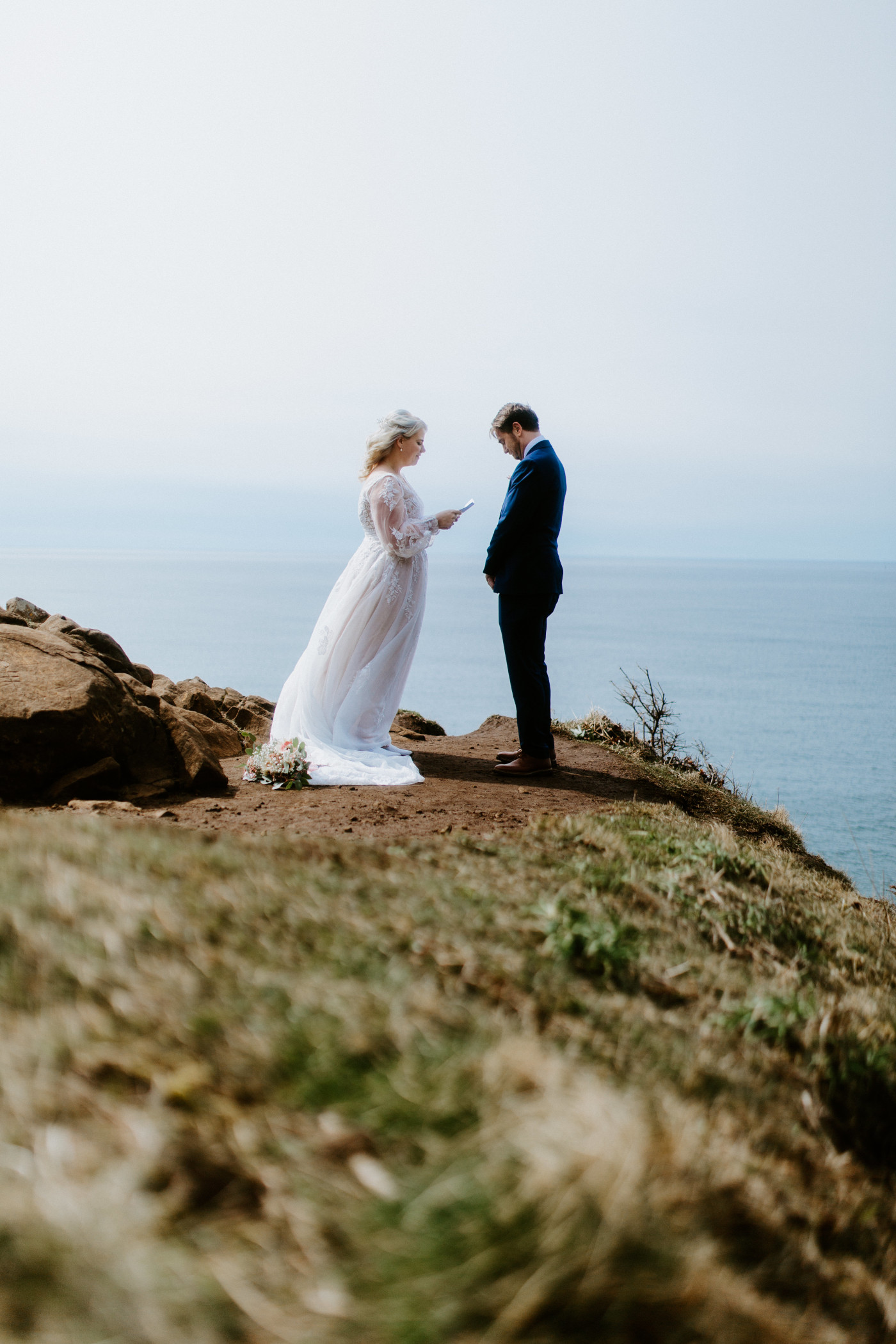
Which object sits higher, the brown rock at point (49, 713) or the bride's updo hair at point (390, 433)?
the bride's updo hair at point (390, 433)

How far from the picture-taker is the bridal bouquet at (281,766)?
7059 mm

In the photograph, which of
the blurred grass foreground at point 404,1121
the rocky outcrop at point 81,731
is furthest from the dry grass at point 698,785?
the blurred grass foreground at point 404,1121

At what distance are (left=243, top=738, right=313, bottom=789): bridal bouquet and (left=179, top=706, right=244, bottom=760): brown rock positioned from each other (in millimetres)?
1490

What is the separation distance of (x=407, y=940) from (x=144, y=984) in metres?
0.82

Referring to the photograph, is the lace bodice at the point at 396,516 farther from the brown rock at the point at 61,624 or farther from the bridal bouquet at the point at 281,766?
the brown rock at the point at 61,624

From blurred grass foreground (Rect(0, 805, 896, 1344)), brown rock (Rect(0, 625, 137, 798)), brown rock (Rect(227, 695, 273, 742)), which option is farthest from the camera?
brown rock (Rect(227, 695, 273, 742))

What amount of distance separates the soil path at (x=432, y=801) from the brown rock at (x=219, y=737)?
0.24 metres

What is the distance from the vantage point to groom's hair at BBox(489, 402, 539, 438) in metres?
7.77

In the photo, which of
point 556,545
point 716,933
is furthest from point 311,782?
point 716,933

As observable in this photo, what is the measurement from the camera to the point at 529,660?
7812 mm

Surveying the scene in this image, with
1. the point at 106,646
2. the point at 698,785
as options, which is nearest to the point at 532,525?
the point at 698,785

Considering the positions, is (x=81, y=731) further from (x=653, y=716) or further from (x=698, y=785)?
(x=653, y=716)

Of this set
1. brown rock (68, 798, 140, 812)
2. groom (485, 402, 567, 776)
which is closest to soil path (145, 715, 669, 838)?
brown rock (68, 798, 140, 812)

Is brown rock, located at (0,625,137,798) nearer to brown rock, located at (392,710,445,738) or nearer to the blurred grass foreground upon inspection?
the blurred grass foreground
